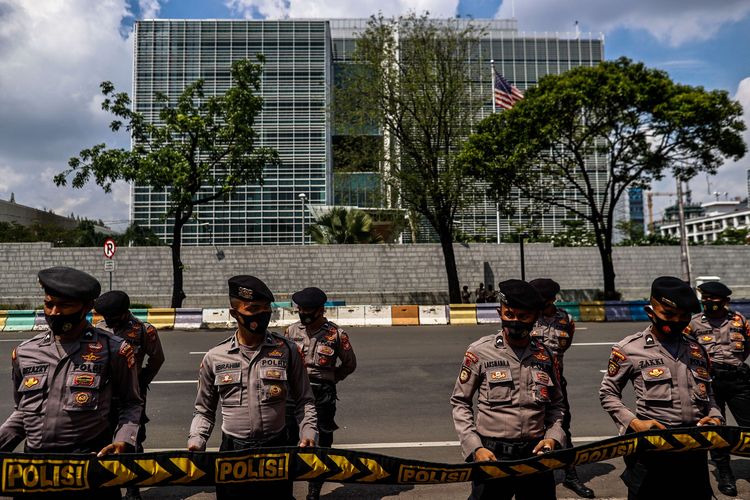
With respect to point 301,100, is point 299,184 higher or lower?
lower

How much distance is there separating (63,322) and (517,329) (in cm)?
251

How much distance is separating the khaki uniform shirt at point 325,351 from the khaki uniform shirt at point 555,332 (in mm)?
1937

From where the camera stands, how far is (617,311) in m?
17.7

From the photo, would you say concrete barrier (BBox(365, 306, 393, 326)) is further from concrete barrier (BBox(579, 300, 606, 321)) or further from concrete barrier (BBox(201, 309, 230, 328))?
concrete barrier (BBox(579, 300, 606, 321))

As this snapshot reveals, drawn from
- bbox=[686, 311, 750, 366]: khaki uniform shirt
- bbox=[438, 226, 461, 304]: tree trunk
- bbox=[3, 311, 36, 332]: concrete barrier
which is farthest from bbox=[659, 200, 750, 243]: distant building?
bbox=[686, 311, 750, 366]: khaki uniform shirt

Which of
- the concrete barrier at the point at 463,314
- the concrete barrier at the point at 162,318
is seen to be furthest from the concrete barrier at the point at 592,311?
the concrete barrier at the point at 162,318

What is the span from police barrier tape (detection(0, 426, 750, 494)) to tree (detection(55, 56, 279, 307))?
15192 millimetres

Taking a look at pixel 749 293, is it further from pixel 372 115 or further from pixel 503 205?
pixel 372 115

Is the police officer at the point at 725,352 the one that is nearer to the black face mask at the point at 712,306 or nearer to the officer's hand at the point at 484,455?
the black face mask at the point at 712,306

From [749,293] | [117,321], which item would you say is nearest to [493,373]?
[117,321]

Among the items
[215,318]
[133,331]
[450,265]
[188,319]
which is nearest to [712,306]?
[133,331]

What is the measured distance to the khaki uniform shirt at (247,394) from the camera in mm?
2873

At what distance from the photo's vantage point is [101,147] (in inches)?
676

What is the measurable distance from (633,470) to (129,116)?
18.8 meters
